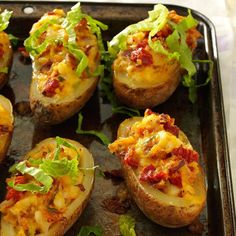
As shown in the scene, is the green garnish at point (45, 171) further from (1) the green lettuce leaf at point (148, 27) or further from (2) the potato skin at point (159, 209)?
(1) the green lettuce leaf at point (148, 27)

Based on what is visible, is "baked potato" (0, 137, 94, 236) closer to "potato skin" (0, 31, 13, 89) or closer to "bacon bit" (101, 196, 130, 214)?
"bacon bit" (101, 196, 130, 214)

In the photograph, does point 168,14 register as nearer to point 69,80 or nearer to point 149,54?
point 149,54

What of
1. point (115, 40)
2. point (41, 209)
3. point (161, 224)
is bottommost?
point (161, 224)

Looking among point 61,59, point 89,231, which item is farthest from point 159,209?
point 61,59

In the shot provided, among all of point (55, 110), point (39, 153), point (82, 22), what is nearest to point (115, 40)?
point (82, 22)

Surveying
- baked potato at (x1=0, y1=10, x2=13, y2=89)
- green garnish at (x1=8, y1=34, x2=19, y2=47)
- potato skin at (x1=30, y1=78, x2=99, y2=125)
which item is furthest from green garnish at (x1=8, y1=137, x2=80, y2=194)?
green garnish at (x1=8, y1=34, x2=19, y2=47)

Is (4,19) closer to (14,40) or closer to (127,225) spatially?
(14,40)
